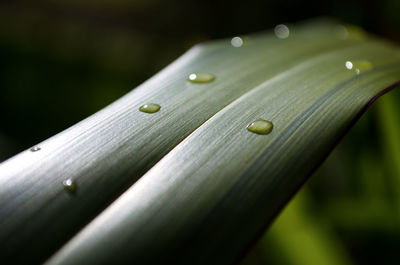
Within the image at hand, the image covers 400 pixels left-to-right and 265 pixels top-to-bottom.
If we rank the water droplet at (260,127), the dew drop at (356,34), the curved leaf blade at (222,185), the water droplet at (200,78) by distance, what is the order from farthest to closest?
the dew drop at (356,34) → the water droplet at (200,78) → the water droplet at (260,127) → the curved leaf blade at (222,185)

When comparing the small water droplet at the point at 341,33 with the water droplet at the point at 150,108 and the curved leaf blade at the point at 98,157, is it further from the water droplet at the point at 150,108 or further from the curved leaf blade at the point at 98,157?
the water droplet at the point at 150,108

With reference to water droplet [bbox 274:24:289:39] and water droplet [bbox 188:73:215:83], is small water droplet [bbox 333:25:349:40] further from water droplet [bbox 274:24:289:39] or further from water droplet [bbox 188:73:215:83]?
water droplet [bbox 188:73:215:83]

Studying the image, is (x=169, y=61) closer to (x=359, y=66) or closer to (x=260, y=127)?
(x=359, y=66)

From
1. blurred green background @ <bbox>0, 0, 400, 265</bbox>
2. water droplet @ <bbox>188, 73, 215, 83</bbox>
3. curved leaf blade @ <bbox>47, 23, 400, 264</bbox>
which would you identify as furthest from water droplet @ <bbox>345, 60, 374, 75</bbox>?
blurred green background @ <bbox>0, 0, 400, 265</bbox>

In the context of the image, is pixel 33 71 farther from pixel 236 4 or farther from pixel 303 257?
pixel 303 257

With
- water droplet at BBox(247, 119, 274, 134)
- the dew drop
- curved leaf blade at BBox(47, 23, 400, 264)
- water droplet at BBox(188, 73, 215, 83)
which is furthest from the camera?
the dew drop

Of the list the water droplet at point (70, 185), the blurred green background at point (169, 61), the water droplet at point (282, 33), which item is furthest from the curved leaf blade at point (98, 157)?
the blurred green background at point (169, 61)

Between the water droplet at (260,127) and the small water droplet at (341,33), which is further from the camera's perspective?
the small water droplet at (341,33)
